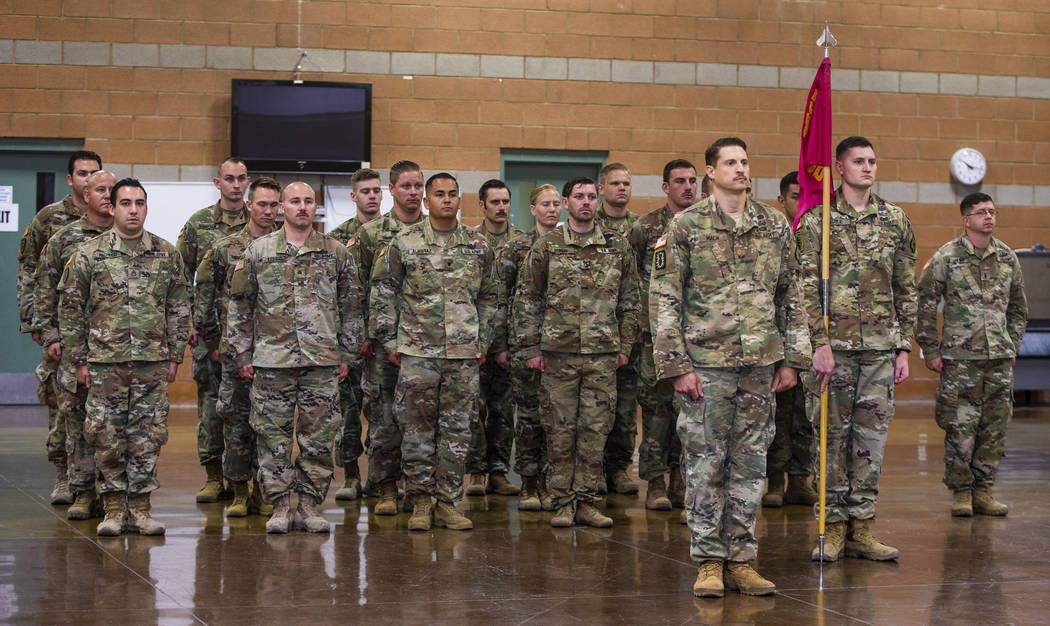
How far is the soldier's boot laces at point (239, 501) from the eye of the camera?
661cm

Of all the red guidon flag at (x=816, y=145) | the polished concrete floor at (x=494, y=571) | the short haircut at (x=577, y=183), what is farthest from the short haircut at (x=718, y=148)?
the polished concrete floor at (x=494, y=571)

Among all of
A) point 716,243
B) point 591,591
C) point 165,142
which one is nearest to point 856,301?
point 716,243

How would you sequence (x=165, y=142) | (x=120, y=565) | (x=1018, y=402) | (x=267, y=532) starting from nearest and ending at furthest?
(x=120, y=565), (x=267, y=532), (x=165, y=142), (x=1018, y=402)

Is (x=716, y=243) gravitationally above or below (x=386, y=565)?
above

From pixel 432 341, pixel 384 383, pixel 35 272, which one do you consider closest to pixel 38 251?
pixel 35 272

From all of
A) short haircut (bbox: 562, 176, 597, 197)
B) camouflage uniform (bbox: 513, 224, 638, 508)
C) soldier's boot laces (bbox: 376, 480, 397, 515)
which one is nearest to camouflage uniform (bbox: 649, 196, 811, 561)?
camouflage uniform (bbox: 513, 224, 638, 508)

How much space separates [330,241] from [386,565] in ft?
5.99

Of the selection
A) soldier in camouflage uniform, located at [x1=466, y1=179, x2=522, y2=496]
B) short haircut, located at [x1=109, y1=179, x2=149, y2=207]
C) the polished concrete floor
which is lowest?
the polished concrete floor

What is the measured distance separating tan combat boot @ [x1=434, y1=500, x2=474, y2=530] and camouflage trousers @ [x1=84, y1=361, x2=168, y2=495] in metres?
1.46

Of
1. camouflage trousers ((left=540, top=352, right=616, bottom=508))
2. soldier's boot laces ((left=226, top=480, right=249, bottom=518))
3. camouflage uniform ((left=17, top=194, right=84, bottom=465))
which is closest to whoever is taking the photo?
camouflage trousers ((left=540, top=352, right=616, bottom=508))

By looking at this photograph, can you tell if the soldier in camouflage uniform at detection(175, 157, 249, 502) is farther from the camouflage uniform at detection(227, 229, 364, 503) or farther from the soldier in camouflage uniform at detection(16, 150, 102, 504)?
the camouflage uniform at detection(227, 229, 364, 503)

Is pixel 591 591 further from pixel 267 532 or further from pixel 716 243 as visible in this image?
pixel 267 532

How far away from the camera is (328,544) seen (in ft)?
19.1

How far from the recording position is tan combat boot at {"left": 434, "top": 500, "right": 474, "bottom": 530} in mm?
6266
